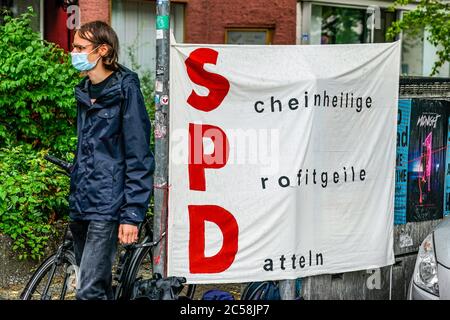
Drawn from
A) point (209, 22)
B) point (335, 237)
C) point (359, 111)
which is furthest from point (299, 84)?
point (209, 22)

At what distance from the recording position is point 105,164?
481 centimetres

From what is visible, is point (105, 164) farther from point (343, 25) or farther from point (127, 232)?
point (343, 25)

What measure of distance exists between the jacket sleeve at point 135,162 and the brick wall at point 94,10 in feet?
25.5

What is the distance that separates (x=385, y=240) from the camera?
251 inches

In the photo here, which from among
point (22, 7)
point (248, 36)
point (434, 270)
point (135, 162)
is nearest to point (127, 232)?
point (135, 162)

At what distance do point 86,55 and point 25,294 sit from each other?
5.01 ft

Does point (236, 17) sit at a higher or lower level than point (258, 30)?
higher

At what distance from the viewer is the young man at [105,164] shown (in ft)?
15.8

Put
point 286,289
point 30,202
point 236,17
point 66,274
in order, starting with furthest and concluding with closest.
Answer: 1. point 236,17
2. point 30,202
3. point 286,289
4. point 66,274

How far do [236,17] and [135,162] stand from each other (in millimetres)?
9401

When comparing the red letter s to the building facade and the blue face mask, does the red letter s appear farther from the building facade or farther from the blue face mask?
the building facade

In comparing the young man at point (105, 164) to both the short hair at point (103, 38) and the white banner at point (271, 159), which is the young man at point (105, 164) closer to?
the short hair at point (103, 38)

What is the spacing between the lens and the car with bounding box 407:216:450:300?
533cm
